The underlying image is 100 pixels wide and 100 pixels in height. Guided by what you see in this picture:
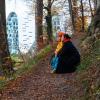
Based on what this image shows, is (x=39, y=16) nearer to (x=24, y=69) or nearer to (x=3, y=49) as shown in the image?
(x=3, y=49)

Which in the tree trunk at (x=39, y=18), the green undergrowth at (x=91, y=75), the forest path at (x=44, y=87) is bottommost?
the forest path at (x=44, y=87)

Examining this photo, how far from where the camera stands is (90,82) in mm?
9141

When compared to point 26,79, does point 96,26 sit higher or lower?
higher

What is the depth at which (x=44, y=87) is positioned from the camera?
→ 36.1 feet

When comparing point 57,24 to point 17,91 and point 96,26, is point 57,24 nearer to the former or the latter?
point 96,26

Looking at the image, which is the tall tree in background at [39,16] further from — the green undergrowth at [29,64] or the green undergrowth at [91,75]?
the green undergrowth at [91,75]

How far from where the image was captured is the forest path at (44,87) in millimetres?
9938

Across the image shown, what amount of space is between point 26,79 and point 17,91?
127 cm

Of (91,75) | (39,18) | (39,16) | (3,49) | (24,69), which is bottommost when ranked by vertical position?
(24,69)

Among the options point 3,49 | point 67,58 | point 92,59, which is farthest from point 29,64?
point 92,59

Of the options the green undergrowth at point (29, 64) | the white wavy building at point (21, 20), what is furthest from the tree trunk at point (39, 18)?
the white wavy building at point (21, 20)

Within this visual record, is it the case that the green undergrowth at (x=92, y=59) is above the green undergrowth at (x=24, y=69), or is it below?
above

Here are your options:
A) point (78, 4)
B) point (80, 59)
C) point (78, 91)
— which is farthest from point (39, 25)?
point (78, 91)

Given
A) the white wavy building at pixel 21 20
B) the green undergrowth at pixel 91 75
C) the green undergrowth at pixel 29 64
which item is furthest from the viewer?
the white wavy building at pixel 21 20
